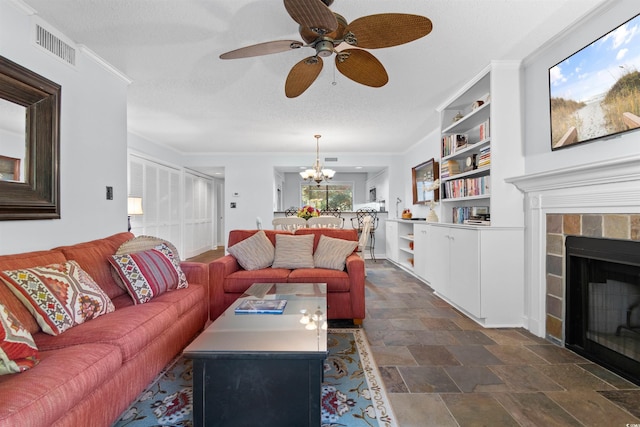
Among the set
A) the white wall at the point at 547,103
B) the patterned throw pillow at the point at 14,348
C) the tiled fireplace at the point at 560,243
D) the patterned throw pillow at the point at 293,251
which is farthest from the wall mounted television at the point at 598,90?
the patterned throw pillow at the point at 14,348

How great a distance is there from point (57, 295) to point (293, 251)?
6.56 feet

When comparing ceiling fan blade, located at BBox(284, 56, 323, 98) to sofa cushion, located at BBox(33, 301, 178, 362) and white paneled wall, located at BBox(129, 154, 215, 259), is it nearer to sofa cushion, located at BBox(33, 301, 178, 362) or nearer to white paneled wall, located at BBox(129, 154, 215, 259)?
sofa cushion, located at BBox(33, 301, 178, 362)

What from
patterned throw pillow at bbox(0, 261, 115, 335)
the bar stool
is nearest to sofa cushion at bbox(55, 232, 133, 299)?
patterned throw pillow at bbox(0, 261, 115, 335)

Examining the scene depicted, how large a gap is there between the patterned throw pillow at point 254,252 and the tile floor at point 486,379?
47.5 inches

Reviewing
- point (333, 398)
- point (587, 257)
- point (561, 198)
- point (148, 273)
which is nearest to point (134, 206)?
point (148, 273)

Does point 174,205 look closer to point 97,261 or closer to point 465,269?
point 97,261

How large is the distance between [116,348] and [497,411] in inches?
77.3

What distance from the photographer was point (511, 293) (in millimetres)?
2838

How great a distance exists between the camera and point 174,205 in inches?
258

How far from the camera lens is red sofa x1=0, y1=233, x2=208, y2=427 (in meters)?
1.09

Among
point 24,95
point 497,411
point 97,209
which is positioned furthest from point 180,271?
point 497,411

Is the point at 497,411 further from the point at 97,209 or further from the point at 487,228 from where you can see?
the point at 97,209

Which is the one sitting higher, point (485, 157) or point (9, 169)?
point (485, 157)

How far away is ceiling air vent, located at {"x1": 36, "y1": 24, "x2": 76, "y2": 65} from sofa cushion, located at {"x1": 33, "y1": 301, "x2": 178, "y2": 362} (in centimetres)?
201
